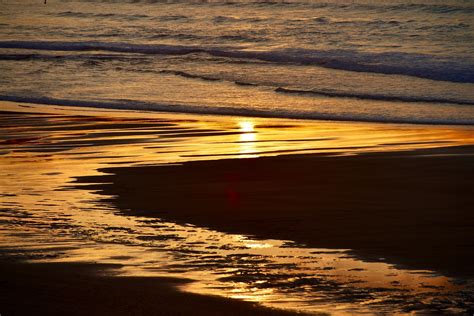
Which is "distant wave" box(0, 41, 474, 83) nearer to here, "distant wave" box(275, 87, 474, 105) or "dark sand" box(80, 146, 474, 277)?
"distant wave" box(275, 87, 474, 105)

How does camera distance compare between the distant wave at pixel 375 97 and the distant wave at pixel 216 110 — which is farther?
the distant wave at pixel 375 97

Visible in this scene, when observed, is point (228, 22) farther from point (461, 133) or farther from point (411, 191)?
point (411, 191)

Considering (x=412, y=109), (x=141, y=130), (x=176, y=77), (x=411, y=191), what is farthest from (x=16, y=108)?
(x=411, y=191)

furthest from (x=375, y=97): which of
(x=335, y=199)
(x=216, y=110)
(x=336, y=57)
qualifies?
(x=335, y=199)

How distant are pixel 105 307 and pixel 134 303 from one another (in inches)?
6.5

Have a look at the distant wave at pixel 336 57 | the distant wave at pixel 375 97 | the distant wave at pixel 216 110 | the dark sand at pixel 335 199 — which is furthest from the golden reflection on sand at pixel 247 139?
the distant wave at pixel 336 57

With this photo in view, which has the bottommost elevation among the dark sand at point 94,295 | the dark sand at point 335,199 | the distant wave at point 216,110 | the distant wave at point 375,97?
the distant wave at point 375,97

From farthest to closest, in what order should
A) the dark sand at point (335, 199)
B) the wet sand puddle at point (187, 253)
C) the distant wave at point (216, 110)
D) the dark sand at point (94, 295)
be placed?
1. the distant wave at point (216, 110)
2. the dark sand at point (335, 199)
3. the wet sand puddle at point (187, 253)
4. the dark sand at point (94, 295)

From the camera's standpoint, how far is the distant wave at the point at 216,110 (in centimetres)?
1413

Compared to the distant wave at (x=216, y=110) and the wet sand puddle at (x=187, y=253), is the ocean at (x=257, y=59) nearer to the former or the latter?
the distant wave at (x=216, y=110)

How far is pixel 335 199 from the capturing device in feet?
27.0

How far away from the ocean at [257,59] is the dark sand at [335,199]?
442 centimetres

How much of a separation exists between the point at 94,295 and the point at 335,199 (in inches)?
129

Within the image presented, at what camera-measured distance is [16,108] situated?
51.5 ft
